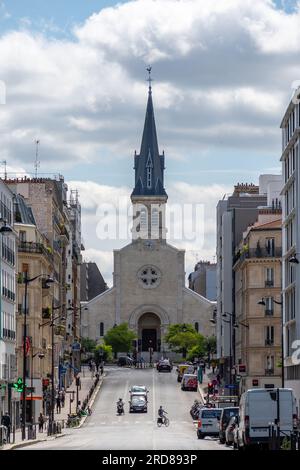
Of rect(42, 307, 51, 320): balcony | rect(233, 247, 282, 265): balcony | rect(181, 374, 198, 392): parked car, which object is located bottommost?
rect(181, 374, 198, 392): parked car

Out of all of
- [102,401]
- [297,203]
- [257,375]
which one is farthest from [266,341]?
[297,203]

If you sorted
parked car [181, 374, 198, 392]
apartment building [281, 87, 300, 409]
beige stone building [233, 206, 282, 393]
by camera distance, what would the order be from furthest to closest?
1. parked car [181, 374, 198, 392]
2. beige stone building [233, 206, 282, 393]
3. apartment building [281, 87, 300, 409]

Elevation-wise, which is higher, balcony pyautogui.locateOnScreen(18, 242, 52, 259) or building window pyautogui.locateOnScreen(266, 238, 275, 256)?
building window pyautogui.locateOnScreen(266, 238, 275, 256)

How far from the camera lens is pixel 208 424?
8012cm

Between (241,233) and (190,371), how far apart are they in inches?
717

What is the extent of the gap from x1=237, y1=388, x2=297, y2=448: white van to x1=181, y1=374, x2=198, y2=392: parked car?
86.4 m

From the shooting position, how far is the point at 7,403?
94.9m

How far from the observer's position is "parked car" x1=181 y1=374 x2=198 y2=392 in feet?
474

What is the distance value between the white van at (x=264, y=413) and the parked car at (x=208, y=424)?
2136 centimetres

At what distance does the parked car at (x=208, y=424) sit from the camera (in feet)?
261

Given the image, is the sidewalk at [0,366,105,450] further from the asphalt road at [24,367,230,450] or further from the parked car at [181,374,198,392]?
the parked car at [181,374,198,392]

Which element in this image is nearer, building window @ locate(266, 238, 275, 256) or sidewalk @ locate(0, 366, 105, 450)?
sidewalk @ locate(0, 366, 105, 450)

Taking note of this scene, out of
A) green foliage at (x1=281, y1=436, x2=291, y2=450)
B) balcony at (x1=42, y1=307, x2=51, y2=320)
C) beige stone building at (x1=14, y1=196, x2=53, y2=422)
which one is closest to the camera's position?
green foliage at (x1=281, y1=436, x2=291, y2=450)

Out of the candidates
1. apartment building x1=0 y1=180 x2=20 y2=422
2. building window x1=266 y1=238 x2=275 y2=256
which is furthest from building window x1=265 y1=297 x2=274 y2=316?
apartment building x1=0 y1=180 x2=20 y2=422
